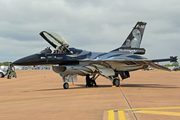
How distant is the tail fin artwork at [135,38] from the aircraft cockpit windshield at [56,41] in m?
5.44

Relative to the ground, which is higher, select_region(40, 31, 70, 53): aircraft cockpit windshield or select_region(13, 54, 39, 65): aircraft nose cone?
select_region(40, 31, 70, 53): aircraft cockpit windshield

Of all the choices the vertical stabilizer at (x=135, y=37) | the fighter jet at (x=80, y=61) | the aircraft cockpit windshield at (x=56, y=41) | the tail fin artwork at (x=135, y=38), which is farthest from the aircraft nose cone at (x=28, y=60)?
the vertical stabilizer at (x=135, y=37)

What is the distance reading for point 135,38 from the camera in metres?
19.5

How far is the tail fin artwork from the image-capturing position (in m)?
19.3

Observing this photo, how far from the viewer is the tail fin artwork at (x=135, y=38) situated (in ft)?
63.5

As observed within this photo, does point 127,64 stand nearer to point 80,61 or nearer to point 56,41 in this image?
point 80,61

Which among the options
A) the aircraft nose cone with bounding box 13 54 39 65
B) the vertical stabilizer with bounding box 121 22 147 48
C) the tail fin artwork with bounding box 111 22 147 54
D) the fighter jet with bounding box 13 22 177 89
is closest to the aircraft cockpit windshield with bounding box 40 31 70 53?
the fighter jet with bounding box 13 22 177 89

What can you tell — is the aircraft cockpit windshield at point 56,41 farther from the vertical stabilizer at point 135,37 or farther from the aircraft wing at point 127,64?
the vertical stabilizer at point 135,37

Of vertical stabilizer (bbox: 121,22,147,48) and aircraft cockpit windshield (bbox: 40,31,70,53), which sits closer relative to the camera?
aircraft cockpit windshield (bbox: 40,31,70,53)

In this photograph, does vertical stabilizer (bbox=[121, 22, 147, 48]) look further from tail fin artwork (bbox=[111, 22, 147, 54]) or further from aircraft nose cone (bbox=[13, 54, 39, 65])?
aircraft nose cone (bbox=[13, 54, 39, 65])

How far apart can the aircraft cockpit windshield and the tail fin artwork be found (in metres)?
5.44

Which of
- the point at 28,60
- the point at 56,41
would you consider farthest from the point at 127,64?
the point at 28,60

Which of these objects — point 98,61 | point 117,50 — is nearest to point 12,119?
point 98,61

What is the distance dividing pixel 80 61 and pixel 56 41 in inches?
92.0
